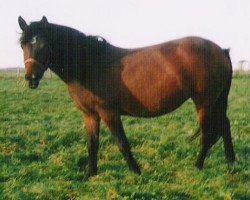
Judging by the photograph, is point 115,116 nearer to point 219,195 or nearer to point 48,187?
point 48,187

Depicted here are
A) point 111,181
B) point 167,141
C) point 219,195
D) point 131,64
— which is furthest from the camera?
point 167,141

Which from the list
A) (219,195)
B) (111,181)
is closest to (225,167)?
(219,195)

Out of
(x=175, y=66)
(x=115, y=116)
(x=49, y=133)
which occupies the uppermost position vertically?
(x=175, y=66)

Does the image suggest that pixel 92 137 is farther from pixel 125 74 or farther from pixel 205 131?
pixel 205 131

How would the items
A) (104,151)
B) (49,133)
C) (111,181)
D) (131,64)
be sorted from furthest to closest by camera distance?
(49,133) → (104,151) → (131,64) → (111,181)

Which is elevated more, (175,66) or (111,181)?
(175,66)

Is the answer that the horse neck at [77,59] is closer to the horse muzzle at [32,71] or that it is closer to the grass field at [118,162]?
the horse muzzle at [32,71]

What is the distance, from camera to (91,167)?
23.4 ft

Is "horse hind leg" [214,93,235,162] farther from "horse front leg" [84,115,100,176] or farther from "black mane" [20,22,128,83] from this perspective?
"horse front leg" [84,115,100,176]

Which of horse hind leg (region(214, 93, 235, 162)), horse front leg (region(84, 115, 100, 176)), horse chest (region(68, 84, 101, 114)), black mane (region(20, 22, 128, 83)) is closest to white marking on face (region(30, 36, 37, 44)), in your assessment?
black mane (region(20, 22, 128, 83))

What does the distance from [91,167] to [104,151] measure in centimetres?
131

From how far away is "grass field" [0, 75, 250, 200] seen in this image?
235 inches

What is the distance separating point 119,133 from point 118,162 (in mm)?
1020

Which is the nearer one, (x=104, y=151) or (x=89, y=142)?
(x=89, y=142)
